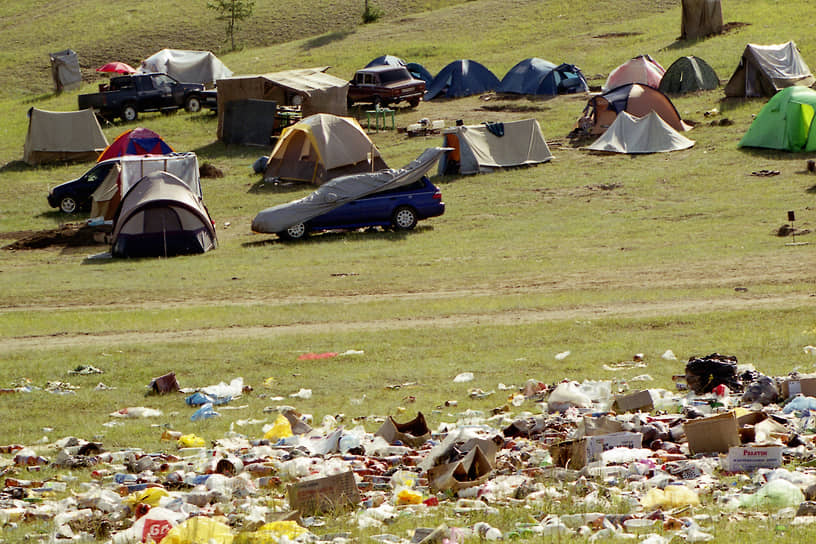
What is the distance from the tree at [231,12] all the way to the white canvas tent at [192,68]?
11.3 m

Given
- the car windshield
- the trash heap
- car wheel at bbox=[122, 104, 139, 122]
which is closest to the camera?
the trash heap

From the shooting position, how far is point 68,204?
1186 inches

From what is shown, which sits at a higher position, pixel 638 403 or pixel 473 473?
pixel 473 473

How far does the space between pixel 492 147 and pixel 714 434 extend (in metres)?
24.1

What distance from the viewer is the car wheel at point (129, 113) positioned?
1671 inches

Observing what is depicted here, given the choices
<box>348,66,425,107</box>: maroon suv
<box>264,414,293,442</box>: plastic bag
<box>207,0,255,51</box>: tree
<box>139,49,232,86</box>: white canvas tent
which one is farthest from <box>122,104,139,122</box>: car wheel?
<box>264,414,293,442</box>: plastic bag

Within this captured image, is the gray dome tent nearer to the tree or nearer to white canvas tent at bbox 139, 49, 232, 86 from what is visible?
white canvas tent at bbox 139, 49, 232, 86

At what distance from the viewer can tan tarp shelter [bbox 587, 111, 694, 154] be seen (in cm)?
3241

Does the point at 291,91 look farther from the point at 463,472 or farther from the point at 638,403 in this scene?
the point at 463,472

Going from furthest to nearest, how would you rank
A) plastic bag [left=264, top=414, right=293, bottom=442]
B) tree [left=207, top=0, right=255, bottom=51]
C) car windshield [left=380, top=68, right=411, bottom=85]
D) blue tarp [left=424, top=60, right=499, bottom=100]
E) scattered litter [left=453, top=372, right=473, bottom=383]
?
tree [left=207, top=0, right=255, bottom=51], blue tarp [left=424, top=60, right=499, bottom=100], car windshield [left=380, top=68, right=411, bottom=85], scattered litter [left=453, top=372, right=473, bottom=383], plastic bag [left=264, top=414, right=293, bottom=442]

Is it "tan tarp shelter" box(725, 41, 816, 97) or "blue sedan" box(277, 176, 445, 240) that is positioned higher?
"tan tarp shelter" box(725, 41, 816, 97)

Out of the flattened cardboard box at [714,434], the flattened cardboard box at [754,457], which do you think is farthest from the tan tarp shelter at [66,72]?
the flattened cardboard box at [754,457]

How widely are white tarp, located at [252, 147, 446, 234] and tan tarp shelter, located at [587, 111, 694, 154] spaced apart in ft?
31.7

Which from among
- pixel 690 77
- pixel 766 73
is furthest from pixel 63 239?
pixel 766 73
